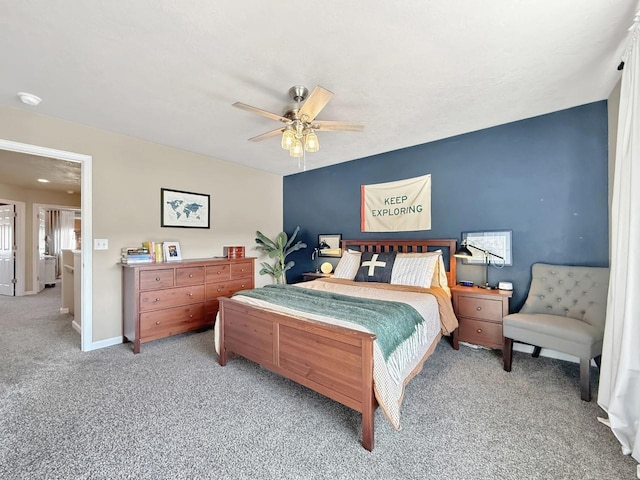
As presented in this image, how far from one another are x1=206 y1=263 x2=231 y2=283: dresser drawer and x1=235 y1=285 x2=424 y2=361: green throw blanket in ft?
3.99

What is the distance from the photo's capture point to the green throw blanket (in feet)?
5.78

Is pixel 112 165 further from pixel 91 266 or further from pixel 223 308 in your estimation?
pixel 223 308

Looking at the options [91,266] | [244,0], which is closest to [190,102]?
[244,0]

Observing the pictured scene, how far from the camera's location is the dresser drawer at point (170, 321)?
9.87 ft

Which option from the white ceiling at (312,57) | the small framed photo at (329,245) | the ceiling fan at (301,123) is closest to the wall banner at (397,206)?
the small framed photo at (329,245)

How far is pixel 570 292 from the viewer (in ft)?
8.36

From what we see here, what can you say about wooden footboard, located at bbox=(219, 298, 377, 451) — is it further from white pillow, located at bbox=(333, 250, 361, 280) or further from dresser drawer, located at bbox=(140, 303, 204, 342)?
white pillow, located at bbox=(333, 250, 361, 280)

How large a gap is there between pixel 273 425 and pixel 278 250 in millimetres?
3240

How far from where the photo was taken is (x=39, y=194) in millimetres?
6191

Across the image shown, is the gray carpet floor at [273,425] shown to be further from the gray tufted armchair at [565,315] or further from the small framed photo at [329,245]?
the small framed photo at [329,245]

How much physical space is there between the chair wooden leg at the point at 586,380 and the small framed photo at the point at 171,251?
172 inches

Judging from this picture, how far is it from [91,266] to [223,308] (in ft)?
5.90

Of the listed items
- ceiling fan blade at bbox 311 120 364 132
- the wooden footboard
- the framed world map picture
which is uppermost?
ceiling fan blade at bbox 311 120 364 132

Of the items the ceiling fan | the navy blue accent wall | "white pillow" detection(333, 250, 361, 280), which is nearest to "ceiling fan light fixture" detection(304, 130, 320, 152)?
the ceiling fan
